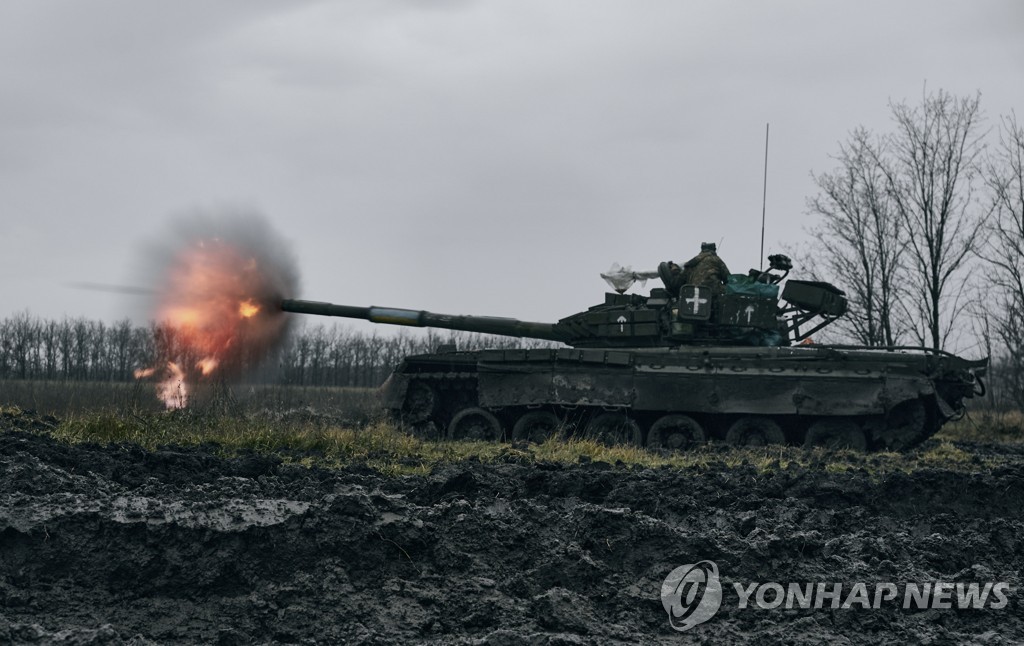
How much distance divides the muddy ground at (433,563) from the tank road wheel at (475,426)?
7852mm

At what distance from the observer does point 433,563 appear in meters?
6.02

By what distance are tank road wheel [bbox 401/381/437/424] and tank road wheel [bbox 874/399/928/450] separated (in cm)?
614

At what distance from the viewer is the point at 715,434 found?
15.7m

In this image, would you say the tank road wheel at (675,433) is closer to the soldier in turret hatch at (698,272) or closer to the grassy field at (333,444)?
the grassy field at (333,444)

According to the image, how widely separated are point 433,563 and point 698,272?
398 inches

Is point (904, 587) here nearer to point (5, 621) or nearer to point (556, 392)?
point (5, 621)

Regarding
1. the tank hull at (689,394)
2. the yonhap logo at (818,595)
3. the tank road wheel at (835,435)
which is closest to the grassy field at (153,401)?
the tank hull at (689,394)

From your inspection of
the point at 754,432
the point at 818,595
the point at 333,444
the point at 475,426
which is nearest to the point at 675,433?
the point at 754,432

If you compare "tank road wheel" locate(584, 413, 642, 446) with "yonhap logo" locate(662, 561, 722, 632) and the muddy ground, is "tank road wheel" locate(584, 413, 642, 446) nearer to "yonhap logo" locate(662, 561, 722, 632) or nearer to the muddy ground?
the muddy ground

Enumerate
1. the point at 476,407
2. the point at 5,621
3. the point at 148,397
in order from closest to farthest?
1. the point at 5,621
2. the point at 148,397
3. the point at 476,407

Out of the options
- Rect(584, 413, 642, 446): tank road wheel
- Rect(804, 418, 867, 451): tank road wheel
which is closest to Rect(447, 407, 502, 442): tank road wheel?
→ Rect(584, 413, 642, 446): tank road wheel

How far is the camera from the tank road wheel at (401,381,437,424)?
640 inches

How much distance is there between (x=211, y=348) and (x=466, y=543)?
474 inches

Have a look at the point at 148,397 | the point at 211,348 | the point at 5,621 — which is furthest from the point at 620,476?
the point at 211,348
